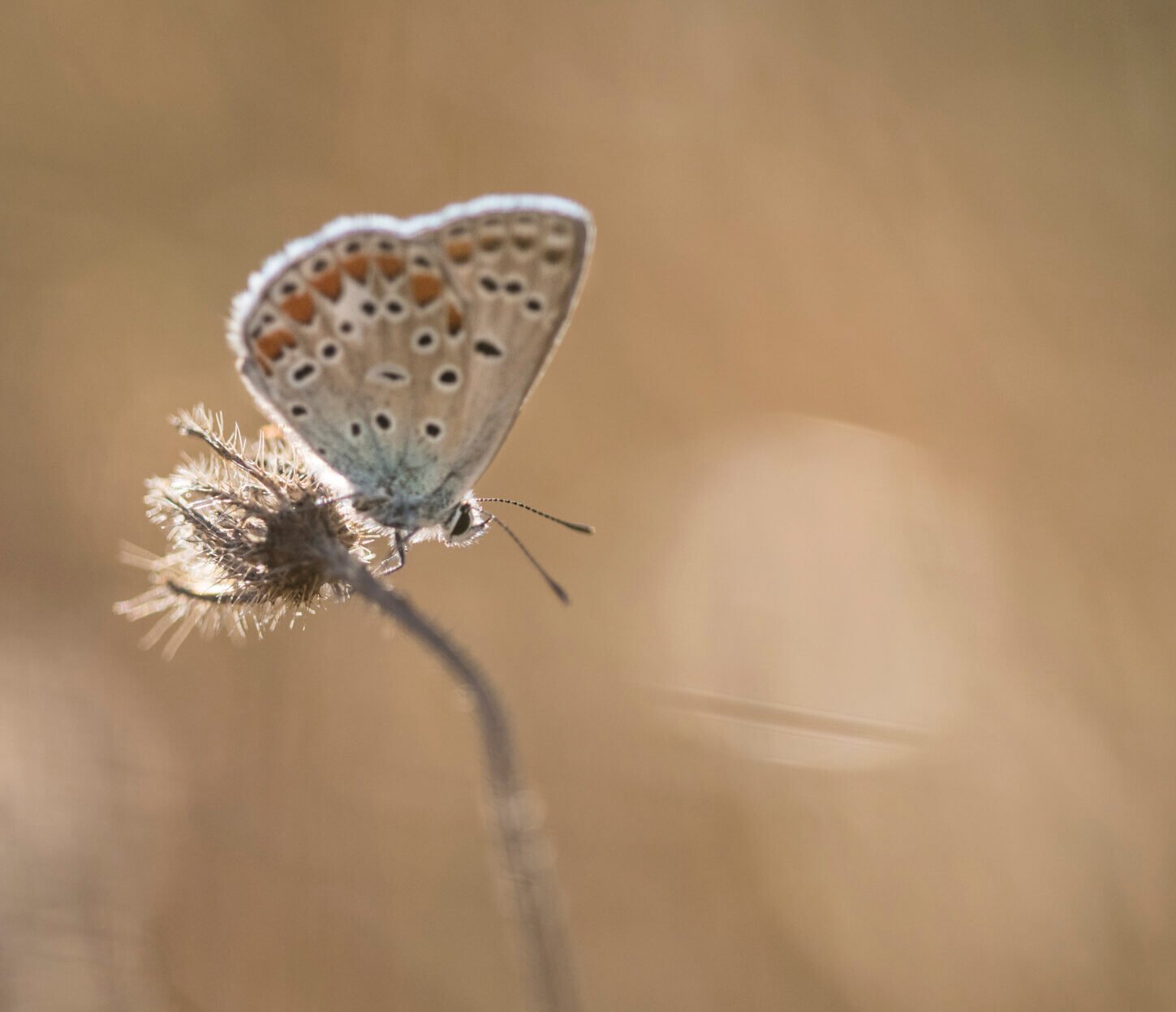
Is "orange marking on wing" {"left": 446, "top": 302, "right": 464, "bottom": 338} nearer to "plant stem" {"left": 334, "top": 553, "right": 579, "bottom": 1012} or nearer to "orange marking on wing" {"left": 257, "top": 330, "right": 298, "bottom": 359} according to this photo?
"orange marking on wing" {"left": 257, "top": 330, "right": 298, "bottom": 359}

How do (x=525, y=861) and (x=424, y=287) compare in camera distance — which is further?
(x=424, y=287)

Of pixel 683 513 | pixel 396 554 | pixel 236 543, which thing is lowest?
pixel 683 513

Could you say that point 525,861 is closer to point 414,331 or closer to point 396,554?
point 396,554

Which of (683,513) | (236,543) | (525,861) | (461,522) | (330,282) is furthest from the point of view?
(683,513)

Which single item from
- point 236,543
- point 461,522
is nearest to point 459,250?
point 461,522

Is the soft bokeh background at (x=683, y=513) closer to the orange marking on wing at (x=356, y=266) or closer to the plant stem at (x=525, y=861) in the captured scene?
the orange marking on wing at (x=356, y=266)

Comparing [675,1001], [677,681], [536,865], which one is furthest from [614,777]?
[536,865]

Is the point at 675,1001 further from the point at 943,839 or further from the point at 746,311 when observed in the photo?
the point at 746,311
